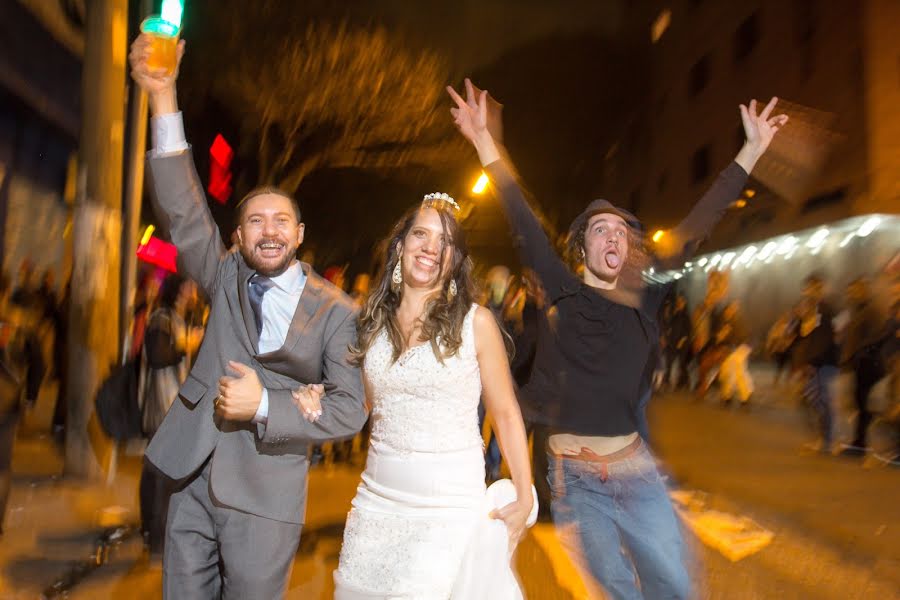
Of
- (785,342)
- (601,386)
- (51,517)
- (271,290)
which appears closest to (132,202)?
(51,517)

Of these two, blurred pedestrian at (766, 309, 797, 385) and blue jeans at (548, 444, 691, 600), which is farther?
blurred pedestrian at (766, 309, 797, 385)

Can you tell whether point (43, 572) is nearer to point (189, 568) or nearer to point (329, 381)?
point (189, 568)

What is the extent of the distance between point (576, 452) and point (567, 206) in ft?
95.6

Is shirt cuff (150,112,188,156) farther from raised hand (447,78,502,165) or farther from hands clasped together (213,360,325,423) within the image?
raised hand (447,78,502,165)

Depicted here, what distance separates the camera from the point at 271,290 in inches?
117

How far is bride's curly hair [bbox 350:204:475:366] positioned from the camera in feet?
9.21

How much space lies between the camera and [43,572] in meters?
4.71

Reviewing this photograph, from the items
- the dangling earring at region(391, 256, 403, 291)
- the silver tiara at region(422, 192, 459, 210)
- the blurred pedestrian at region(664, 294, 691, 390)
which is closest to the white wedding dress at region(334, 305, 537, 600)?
the dangling earring at region(391, 256, 403, 291)

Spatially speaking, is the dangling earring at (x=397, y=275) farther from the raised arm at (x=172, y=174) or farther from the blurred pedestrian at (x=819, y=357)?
the blurred pedestrian at (x=819, y=357)

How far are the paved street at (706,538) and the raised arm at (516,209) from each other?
0.93 m

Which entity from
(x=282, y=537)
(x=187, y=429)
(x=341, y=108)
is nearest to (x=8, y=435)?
(x=187, y=429)

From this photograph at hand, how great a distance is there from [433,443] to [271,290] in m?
0.84

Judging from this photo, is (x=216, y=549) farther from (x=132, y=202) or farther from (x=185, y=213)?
(x=132, y=202)

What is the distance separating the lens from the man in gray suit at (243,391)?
2699 millimetres
